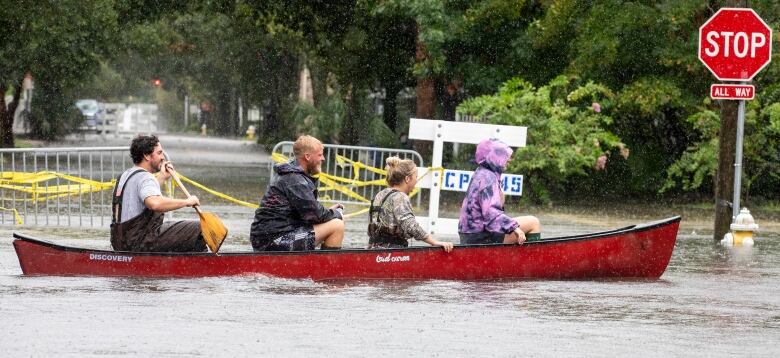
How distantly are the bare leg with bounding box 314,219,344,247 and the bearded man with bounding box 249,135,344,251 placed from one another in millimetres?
12

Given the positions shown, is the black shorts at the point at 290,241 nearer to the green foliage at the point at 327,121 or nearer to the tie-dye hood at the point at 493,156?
the tie-dye hood at the point at 493,156

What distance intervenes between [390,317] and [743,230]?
9.32 metres

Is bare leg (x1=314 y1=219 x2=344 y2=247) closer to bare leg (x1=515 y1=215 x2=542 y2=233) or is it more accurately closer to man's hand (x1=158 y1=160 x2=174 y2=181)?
man's hand (x1=158 y1=160 x2=174 y2=181)

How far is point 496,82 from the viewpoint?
31000mm

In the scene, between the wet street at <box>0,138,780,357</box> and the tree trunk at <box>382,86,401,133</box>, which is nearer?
the wet street at <box>0,138,780,357</box>

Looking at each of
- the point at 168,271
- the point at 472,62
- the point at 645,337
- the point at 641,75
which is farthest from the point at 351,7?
the point at 645,337

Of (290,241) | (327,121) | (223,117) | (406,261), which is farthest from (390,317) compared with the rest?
(223,117)

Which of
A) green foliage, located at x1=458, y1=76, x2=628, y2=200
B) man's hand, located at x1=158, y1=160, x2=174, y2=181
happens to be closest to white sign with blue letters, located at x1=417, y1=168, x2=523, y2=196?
man's hand, located at x1=158, y1=160, x2=174, y2=181

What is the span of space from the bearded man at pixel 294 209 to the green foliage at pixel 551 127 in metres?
13.2

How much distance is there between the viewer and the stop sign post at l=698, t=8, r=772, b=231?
1927 centimetres

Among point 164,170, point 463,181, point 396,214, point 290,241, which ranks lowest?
point 290,241

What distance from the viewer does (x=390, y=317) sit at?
10.5 meters

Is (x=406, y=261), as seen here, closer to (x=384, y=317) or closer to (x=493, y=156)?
(x=493, y=156)

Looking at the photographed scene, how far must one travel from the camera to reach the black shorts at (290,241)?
1292cm
